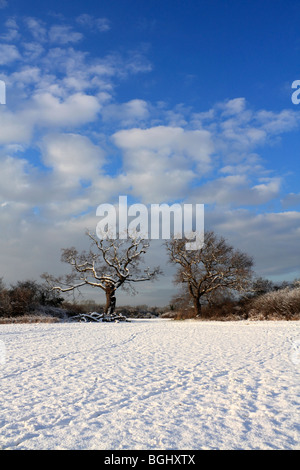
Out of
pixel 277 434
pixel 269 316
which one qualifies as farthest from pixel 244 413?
pixel 269 316

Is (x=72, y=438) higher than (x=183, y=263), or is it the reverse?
(x=183, y=263)

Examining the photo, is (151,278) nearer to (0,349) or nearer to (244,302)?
(244,302)

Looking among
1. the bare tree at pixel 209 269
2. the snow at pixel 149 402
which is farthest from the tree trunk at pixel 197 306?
the snow at pixel 149 402

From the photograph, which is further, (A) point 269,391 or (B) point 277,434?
(A) point 269,391

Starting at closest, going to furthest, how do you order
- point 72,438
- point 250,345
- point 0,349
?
point 72,438 < point 0,349 < point 250,345

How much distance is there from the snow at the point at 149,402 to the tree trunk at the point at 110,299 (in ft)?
71.5

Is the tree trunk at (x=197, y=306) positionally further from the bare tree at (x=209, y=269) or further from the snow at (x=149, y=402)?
the snow at (x=149, y=402)

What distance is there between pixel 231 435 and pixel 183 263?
97.2 ft

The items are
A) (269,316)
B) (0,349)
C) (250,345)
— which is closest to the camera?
(0,349)

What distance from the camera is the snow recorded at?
3.65 m

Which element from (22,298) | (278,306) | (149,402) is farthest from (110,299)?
(149,402)

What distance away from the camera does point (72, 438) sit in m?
3.70

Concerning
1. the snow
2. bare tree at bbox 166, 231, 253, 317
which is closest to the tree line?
bare tree at bbox 166, 231, 253, 317

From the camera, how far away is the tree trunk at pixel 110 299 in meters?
30.5
